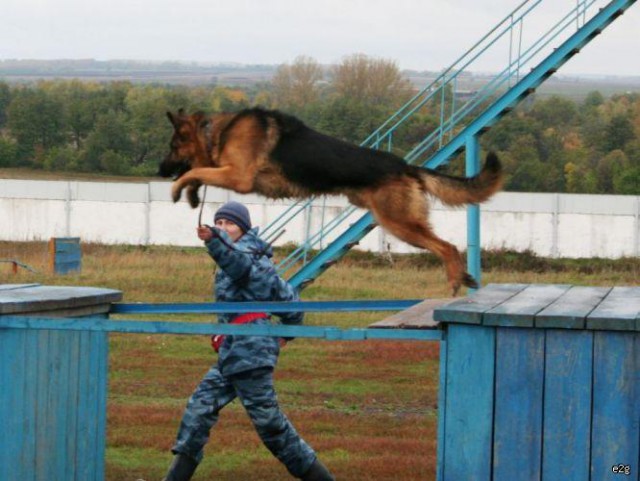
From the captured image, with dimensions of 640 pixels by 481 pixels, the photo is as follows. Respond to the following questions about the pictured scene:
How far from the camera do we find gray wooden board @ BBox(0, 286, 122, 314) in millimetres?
6191

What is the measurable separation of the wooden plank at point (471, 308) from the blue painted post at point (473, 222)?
7.79m

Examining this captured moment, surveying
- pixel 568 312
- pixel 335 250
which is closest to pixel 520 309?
pixel 568 312

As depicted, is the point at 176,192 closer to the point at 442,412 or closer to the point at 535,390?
the point at 442,412

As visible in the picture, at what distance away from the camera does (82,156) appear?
44.3 meters

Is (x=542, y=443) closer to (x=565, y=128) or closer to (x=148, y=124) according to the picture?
(x=148, y=124)

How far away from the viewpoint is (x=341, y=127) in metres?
35.2

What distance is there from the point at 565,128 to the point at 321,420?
164 ft

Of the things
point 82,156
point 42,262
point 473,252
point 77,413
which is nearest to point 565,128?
point 82,156

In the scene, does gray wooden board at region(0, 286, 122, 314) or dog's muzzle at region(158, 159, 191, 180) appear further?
dog's muzzle at region(158, 159, 191, 180)

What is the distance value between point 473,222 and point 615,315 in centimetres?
953

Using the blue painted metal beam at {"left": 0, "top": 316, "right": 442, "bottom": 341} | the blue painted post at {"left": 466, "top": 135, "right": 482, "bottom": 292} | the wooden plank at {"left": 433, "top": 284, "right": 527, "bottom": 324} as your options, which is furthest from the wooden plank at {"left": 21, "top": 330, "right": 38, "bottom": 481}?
the blue painted post at {"left": 466, "top": 135, "right": 482, "bottom": 292}

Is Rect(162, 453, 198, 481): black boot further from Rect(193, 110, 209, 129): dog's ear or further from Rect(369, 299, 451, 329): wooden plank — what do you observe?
Rect(193, 110, 209, 129): dog's ear

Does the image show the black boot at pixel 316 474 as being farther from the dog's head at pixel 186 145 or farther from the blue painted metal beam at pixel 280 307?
the dog's head at pixel 186 145

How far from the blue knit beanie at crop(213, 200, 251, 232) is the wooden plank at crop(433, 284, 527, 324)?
1593mm
